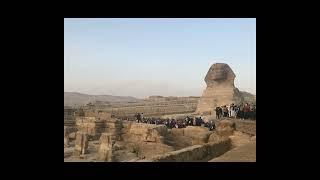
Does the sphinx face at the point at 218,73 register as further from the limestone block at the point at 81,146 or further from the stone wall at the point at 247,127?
the stone wall at the point at 247,127

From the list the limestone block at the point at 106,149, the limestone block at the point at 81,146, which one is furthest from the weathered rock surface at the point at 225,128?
the limestone block at the point at 81,146

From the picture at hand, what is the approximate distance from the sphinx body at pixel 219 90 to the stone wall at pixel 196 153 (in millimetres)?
29039

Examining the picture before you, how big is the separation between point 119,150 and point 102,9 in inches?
1174

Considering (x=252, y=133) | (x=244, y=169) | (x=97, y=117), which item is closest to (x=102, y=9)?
(x=244, y=169)

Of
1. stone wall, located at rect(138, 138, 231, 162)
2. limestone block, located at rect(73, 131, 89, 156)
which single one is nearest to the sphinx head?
limestone block, located at rect(73, 131, 89, 156)

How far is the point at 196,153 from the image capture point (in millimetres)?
14766

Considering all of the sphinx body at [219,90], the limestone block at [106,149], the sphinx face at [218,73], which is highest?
the sphinx face at [218,73]

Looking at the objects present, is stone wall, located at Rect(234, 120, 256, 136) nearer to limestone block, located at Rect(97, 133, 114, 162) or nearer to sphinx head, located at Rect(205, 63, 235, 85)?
limestone block, located at Rect(97, 133, 114, 162)

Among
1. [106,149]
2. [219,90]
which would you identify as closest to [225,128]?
[106,149]

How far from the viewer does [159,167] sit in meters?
4.75

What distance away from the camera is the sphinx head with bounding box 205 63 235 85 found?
50191mm

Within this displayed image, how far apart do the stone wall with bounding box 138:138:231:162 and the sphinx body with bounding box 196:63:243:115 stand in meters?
29.0

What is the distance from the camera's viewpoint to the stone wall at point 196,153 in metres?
11.9
